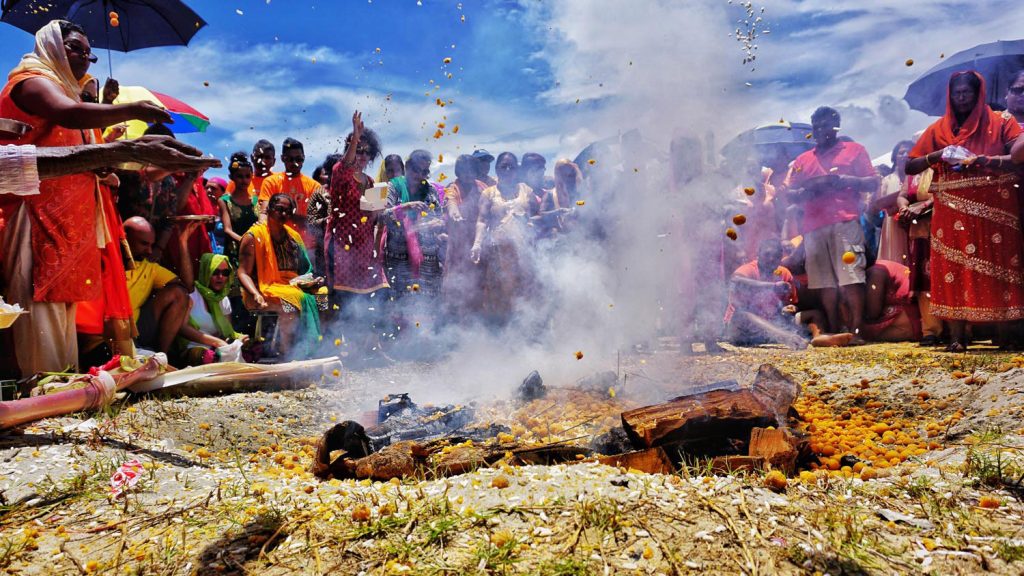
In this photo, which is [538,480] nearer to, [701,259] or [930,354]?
[930,354]

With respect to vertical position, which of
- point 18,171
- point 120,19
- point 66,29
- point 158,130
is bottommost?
point 18,171

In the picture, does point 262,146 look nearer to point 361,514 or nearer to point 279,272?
point 279,272

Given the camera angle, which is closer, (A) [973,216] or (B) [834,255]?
(A) [973,216]

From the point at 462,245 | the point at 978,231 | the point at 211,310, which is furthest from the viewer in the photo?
the point at 462,245

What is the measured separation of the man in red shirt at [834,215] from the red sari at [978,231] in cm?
147

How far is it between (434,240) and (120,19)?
4538 mm

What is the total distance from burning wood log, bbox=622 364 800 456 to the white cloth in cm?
356

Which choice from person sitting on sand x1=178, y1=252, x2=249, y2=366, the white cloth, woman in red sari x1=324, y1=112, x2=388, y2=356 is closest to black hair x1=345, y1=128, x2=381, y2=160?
woman in red sari x1=324, y1=112, x2=388, y2=356

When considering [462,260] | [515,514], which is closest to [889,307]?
[462,260]

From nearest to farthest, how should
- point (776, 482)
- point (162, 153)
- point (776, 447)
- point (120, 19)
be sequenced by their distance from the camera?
→ point (776, 482) < point (776, 447) < point (162, 153) < point (120, 19)

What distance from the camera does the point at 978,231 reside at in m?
5.95

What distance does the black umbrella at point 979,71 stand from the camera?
353 inches

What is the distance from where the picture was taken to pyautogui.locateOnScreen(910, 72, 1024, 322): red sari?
19.2 ft

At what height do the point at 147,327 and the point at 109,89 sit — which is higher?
the point at 109,89
